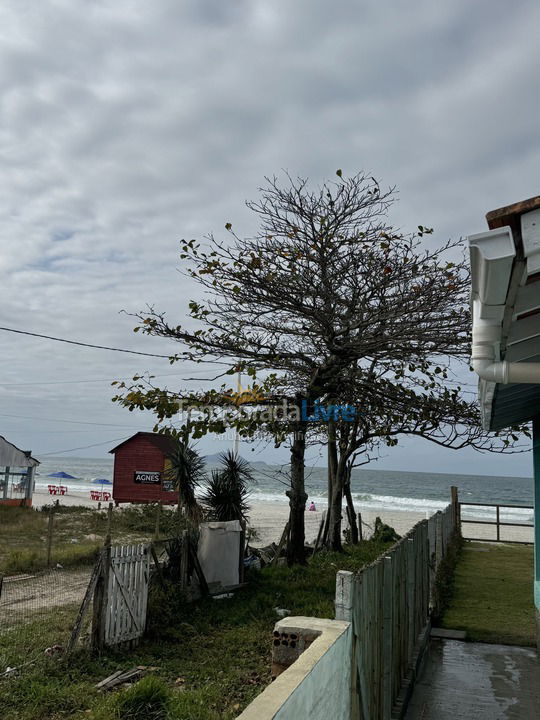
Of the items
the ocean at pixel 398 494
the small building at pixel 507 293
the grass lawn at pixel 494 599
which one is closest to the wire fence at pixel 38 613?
the grass lawn at pixel 494 599

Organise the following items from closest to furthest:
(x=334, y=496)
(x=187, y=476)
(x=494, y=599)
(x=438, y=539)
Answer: (x=494, y=599) → (x=438, y=539) → (x=187, y=476) → (x=334, y=496)

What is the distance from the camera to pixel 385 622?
4773 mm

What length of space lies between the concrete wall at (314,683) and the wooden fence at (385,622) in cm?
16

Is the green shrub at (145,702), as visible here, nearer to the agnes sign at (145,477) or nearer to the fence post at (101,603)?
the fence post at (101,603)

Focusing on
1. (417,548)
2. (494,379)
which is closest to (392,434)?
(417,548)

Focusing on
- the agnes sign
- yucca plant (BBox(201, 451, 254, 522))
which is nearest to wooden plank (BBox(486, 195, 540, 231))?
yucca plant (BBox(201, 451, 254, 522))

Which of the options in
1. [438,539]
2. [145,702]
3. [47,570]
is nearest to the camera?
[145,702]

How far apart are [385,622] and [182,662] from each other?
3120 millimetres

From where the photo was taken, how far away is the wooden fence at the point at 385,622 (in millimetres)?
3717

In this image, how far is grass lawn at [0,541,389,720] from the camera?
528cm

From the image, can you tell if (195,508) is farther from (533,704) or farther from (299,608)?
(533,704)

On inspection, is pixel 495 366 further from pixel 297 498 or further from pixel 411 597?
pixel 297 498

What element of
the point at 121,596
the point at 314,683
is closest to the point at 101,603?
the point at 121,596

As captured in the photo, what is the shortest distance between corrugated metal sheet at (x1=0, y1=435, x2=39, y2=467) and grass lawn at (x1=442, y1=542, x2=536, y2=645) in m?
23.8
